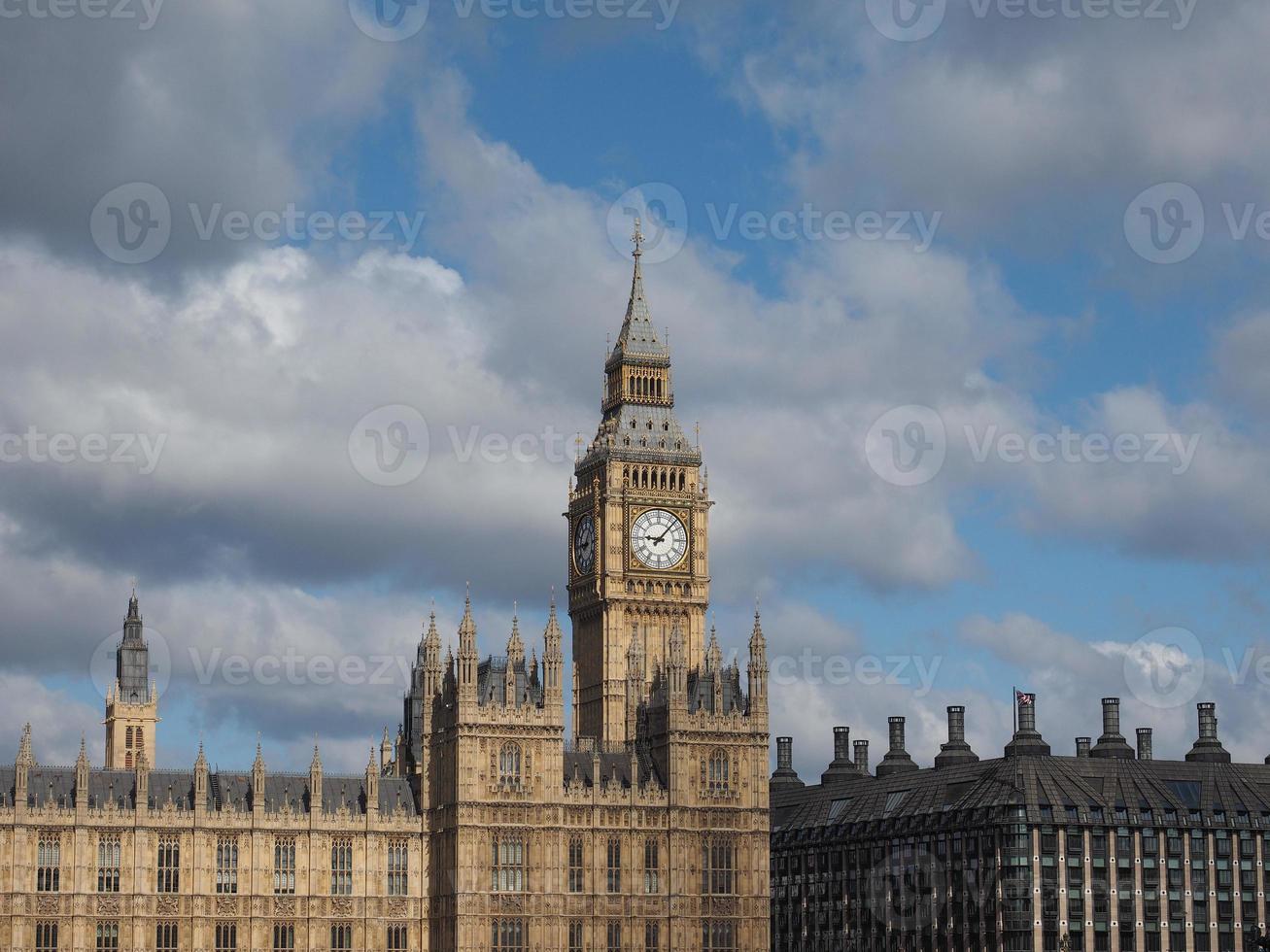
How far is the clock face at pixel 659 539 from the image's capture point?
17488 cm

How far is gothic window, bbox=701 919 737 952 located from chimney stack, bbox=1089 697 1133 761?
150 feet

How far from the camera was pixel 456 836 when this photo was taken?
6078 inches

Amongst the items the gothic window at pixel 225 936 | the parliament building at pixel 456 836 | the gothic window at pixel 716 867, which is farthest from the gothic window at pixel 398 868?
the gothic window at pixel 716 867

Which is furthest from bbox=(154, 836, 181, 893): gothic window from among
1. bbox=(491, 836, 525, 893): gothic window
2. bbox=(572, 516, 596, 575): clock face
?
bbox=(572, 516, 596, 575): clock face

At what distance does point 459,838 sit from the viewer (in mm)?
153875

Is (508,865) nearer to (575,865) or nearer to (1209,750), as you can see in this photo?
(575,865)

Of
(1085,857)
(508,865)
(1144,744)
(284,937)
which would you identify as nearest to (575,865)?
(508,865)

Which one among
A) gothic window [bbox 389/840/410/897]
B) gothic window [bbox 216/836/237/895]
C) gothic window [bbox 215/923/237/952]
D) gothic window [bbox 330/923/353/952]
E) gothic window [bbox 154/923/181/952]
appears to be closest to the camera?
gothic window [bbox 154/923/181/952]

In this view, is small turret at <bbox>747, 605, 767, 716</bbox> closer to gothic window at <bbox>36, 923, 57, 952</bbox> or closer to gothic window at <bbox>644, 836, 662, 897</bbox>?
gothic window at <bbox>644, 836, 662, 897</bbox>

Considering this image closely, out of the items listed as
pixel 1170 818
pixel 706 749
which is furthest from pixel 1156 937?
pixel 706 749

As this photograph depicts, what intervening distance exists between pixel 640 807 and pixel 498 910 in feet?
39.2

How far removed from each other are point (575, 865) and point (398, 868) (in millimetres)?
11639

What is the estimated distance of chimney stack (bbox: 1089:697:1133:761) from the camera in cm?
19462

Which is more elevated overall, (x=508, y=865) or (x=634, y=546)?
(x=634, y=546)
